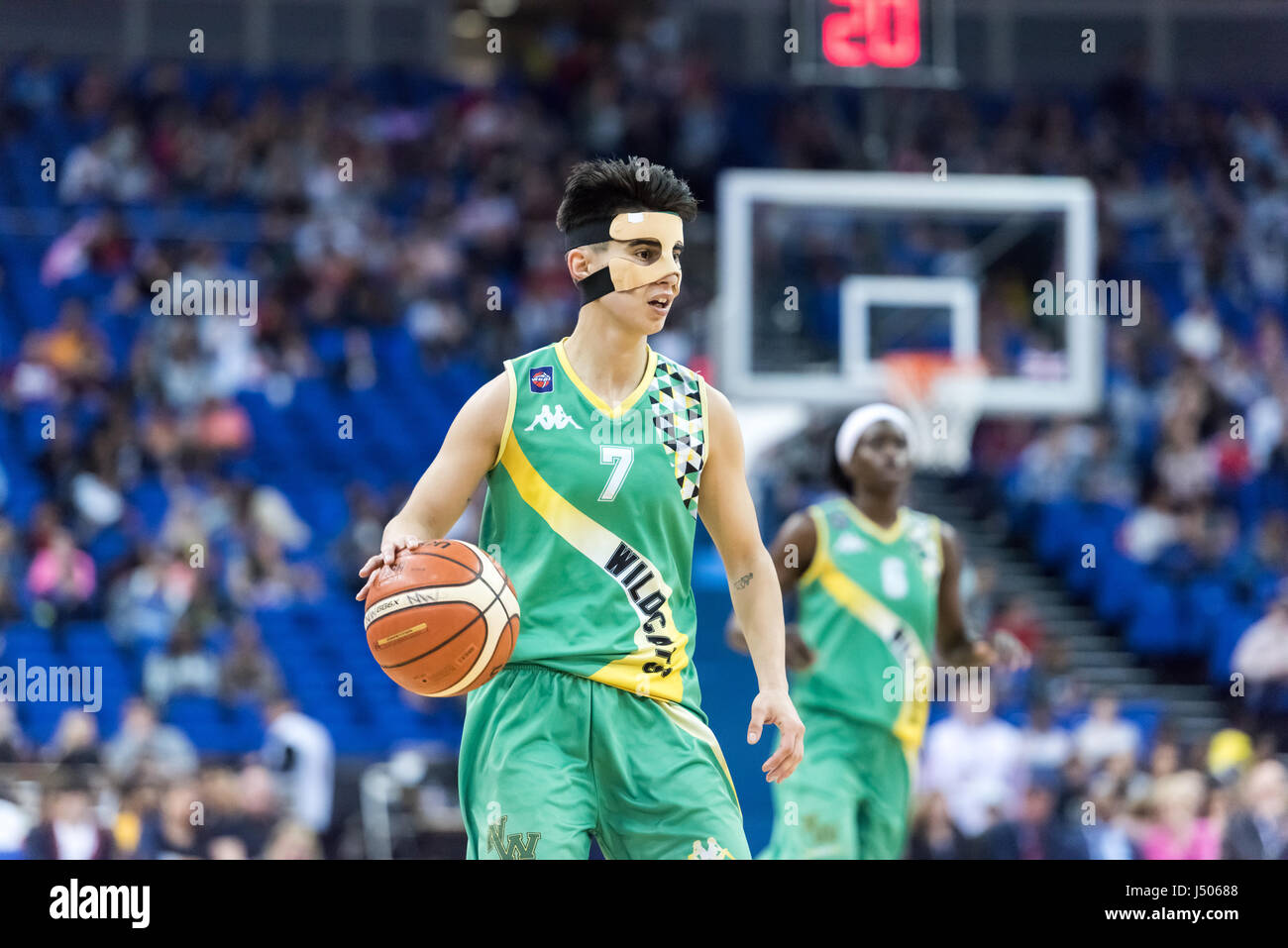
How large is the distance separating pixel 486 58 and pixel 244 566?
10.2 metres

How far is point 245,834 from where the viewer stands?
11.0 metres

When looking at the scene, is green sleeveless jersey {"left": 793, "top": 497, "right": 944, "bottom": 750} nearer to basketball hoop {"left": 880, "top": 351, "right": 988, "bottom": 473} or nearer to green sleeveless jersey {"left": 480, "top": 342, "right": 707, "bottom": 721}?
green sleeveless jersey {"left": 480, "top": 342, "right": 707, "bottom": 721}

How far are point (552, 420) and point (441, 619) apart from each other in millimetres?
709

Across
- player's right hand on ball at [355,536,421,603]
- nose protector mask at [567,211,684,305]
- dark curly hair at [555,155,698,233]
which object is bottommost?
player's right hand on ball at [355,536,421,603]

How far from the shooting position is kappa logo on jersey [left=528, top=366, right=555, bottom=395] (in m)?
5.31

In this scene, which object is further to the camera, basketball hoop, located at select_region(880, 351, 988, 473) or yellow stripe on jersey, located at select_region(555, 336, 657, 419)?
basketball hoop, located at select_region(880, 351, 988, 473)

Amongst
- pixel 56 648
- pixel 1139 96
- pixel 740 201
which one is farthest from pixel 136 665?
pixel 1139 96

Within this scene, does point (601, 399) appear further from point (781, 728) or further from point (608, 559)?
point (781, 728)

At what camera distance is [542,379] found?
534cm

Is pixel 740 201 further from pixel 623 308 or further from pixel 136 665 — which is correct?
pixel 623 308

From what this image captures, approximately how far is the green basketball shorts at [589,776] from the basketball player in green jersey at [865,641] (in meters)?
2.25

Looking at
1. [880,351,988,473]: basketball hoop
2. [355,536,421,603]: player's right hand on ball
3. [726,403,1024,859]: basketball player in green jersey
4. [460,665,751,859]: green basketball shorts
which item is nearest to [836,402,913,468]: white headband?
[726,403,1024,859]: basketball player in green jersey

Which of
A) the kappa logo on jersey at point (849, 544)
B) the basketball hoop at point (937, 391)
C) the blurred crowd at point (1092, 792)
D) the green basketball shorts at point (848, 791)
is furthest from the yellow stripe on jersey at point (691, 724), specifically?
the basketball hoop at point (937, 391)

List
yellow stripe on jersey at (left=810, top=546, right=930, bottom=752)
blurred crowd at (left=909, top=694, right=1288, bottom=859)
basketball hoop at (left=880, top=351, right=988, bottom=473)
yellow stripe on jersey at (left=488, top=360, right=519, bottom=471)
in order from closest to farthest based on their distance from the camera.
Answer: yellow stripe on jersey at (left=488, top=360, right=519, bottom=471)
yellow stripe on jersey at (left=810, top=546, right=930, bottom=752)
blurred crowd at (left=909, top=694, right=1288, bottom=859)
basketball hoop at (left=880, top=351, right=988, bottom=473)
